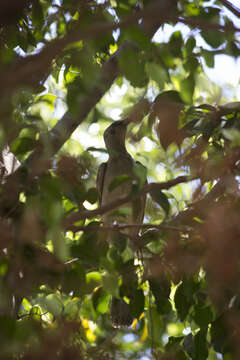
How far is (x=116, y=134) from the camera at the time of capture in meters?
5.36

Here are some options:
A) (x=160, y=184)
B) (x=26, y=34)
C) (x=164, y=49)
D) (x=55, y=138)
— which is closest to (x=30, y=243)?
(x=55, y=138)

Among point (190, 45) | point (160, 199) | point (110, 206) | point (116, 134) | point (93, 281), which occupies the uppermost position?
point (190, 45)

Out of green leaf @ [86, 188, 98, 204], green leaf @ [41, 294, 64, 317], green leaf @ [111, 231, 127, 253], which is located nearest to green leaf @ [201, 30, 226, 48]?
green leaf @ [86, 188, 98, 204]

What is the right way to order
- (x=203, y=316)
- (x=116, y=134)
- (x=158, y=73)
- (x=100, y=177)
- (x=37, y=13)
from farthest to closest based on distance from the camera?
(x=116, y=134) → (x=100, y=177) → (x=37, y=13) → (x=203, y=316) → (x=158, y=73)

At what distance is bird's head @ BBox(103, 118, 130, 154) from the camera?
17.3 ft

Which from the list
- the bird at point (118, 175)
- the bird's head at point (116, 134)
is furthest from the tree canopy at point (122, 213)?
the bird's head at point (116, 134)

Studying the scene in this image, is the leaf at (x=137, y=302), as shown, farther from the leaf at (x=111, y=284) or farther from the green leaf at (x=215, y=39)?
the green leaf at (x=215, y=39)

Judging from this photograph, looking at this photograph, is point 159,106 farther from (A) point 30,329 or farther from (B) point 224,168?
(A) point 30,329

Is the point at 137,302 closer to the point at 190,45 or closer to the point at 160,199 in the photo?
the point at 160,199

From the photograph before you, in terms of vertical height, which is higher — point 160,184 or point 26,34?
point 26,34

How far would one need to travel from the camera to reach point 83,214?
Result: 2.09 metres

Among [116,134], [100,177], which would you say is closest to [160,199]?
[100,177]

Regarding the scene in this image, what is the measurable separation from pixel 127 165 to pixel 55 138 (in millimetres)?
2603

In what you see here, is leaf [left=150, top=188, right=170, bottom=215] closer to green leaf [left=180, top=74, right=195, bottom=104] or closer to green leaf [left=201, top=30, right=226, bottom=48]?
green leaf [left=180, top=74, right=195, bottom=104]
